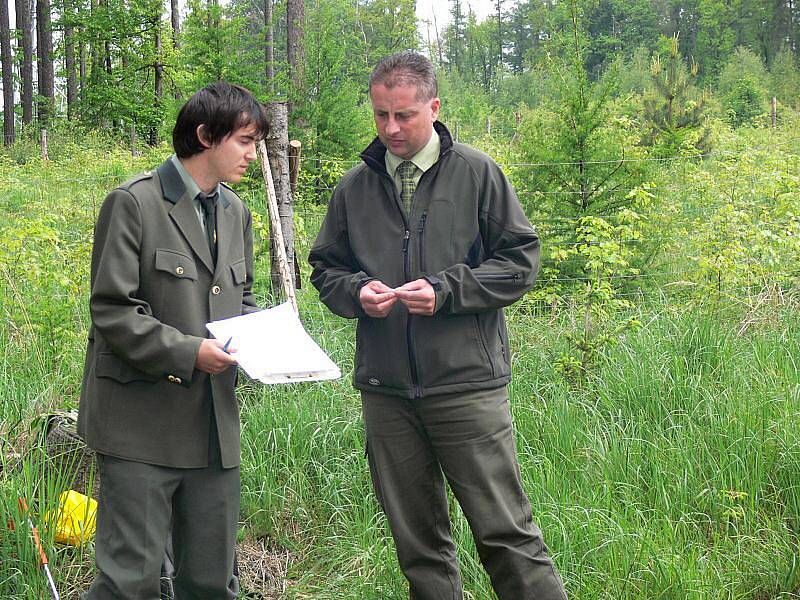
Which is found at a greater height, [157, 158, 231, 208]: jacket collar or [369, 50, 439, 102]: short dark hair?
[369, 50, 439, 102]: short dark hair

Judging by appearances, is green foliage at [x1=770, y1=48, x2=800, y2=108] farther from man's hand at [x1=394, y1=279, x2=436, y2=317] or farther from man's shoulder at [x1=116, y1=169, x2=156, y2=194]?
man's shoulder at [x1=116, y1=169, x2=156, y2=194]

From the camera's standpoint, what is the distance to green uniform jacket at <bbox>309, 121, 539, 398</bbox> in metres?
2.81

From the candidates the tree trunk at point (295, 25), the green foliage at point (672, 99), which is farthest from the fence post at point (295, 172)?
the green foliage at point (672, 99)

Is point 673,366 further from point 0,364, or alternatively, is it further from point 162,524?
point 0,364

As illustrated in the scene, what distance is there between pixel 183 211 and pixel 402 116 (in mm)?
769

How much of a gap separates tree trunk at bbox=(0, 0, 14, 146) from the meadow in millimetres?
26256

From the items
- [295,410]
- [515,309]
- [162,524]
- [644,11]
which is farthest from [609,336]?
[644,11]

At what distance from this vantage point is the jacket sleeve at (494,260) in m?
2.75

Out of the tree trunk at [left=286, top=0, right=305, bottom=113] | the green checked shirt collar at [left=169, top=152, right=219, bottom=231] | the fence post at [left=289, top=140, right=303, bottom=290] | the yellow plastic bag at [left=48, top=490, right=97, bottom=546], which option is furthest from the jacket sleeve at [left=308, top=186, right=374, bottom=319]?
the tree trunk at [left=286, top=0, right=305, bottom=113]

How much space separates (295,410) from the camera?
4.49 m

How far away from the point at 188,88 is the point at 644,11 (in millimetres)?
61480

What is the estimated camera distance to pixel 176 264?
8.45 feet

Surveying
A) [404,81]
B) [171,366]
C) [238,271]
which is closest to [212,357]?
[171,366]

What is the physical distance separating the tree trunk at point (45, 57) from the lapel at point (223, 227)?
102 feet
